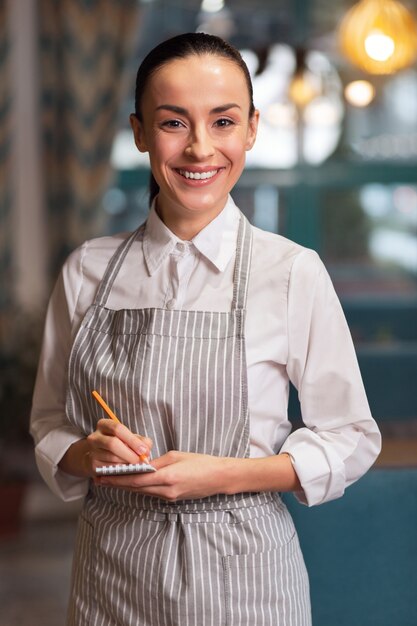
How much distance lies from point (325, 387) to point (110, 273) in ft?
1.22

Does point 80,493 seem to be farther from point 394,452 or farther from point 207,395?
point 394,452

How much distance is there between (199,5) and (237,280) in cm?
454

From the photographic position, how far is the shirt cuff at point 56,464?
58.4 inches

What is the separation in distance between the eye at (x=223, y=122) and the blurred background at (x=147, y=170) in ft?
8.73

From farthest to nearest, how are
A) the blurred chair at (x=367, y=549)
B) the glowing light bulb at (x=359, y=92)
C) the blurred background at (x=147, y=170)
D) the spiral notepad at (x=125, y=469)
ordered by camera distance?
the glowing light bulb at (x=359, y=92)
the blurred background at (x=147, y=170)
the blurred chair at (x=367, y=549)
the spiral notepad at (x=125, y=469)

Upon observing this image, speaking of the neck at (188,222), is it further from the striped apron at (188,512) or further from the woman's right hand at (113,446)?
the woman's right hand at (113,446)

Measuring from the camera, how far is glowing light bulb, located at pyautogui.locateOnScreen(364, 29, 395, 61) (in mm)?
3857

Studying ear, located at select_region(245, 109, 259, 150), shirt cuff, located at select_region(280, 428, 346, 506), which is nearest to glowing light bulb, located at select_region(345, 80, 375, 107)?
ear, located at select_region(245, 109, 259, 150)

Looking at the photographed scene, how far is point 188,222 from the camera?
148 centimetres

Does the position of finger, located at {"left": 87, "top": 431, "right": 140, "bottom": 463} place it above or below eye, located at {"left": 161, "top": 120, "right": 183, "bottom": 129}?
below

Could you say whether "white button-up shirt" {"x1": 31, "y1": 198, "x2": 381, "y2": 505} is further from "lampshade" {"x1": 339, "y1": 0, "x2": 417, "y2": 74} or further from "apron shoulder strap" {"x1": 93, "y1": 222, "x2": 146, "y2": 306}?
"lampshade" {"x1": 339, "y1": 0, "x2": 417, "y2": 74}

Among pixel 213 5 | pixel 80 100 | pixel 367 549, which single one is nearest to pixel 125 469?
pixel 367 549

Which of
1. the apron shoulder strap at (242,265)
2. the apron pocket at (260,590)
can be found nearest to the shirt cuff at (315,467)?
the apron pocket at (260,590)

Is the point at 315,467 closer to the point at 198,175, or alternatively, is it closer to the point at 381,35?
the point at 198,175
